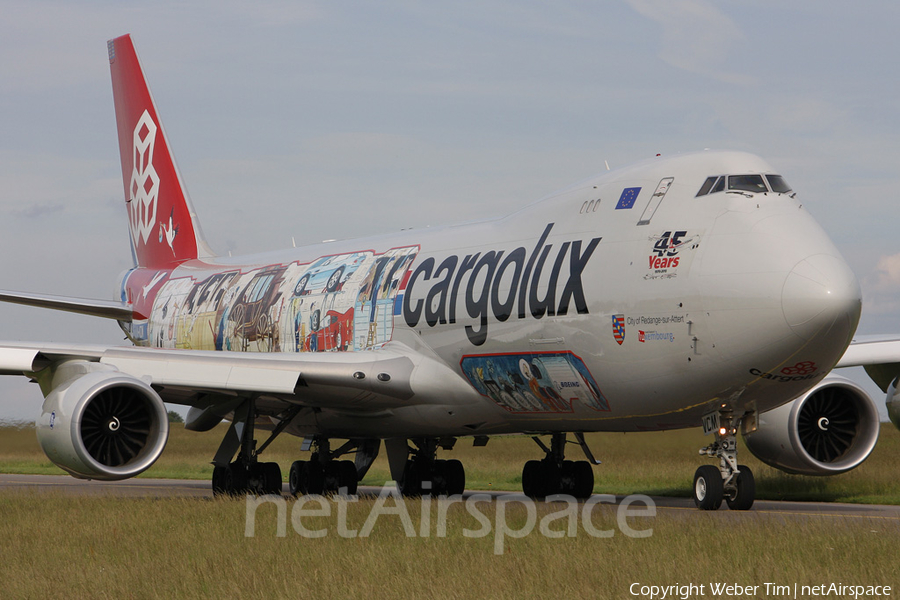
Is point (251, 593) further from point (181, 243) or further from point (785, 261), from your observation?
point (181, 243)

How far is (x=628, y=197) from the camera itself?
13.6m

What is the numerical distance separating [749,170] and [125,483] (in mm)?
17813

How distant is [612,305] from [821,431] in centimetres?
479

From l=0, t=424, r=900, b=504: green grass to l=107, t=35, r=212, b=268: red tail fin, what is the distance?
5.08 meters

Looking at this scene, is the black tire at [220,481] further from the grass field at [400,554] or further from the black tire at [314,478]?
the grass field at [400,554]

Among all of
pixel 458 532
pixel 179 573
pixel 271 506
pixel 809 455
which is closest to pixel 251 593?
pixel 179 573

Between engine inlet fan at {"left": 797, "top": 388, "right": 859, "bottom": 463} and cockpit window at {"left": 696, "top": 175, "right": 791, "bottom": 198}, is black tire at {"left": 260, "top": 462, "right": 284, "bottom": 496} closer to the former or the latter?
engine inlet fan at {"left": 797, "top": 388, "right": 859, "bottom": 463}

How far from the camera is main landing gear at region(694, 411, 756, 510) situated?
1266 cm

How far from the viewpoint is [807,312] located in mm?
11398

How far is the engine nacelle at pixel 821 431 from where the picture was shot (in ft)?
51.1

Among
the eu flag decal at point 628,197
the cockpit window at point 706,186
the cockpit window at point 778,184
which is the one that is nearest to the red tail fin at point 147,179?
the eu flag decal at point 628,197

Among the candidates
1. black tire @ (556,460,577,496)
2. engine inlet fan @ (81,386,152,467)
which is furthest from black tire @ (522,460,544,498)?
engine inlet fan @ (81,386,152,467)

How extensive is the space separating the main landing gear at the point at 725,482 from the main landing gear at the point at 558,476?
501 centimetres

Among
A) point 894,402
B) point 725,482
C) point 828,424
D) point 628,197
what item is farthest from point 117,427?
point 894,402
